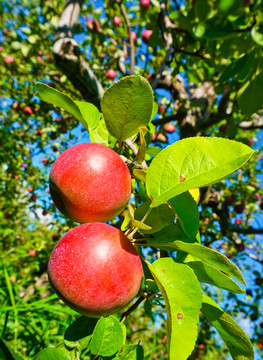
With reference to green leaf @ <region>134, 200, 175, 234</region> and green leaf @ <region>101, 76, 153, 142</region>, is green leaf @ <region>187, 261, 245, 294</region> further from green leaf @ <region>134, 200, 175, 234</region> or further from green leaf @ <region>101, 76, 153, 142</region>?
green leaf @ <region>101, 76, 153, 142</region>

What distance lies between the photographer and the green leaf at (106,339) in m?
0.68

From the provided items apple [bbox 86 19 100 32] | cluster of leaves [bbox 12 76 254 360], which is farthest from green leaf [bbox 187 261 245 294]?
apple [bbox 86 19 100 32]

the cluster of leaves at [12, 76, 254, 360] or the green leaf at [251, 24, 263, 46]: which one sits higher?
the green leaf at [251, 24, 263, 46]

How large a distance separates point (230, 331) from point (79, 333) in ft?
1.46

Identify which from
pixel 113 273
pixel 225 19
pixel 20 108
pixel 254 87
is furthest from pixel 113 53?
pixel 113 273

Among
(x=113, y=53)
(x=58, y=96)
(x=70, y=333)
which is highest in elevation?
(x=113, y=53)

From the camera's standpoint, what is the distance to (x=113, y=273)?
664mm

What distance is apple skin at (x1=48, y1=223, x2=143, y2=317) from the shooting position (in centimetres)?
65

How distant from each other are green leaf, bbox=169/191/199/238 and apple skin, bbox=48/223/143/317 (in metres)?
0.17

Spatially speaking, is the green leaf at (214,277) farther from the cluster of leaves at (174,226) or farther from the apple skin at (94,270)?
the apple skin at (94,270)

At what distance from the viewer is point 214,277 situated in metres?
0.65

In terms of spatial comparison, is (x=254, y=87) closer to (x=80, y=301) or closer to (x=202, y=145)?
(x=202, y=145)

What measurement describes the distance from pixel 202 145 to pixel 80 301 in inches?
19.4

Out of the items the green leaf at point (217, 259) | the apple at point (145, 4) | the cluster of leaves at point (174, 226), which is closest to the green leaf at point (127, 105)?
the cluster of leaves at point (174, 226)
